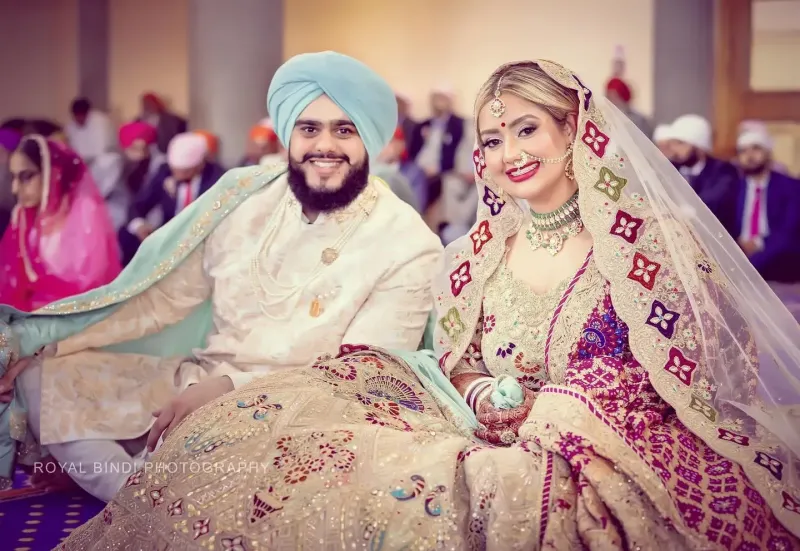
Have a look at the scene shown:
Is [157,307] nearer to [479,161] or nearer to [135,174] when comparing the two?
[479,161]

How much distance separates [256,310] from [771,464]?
1.56m

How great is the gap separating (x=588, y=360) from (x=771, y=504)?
1.51 ft

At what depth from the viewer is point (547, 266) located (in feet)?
7.95

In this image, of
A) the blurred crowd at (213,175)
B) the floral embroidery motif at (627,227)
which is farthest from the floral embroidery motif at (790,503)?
the blurred crowd at (213,175)

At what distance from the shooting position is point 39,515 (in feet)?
9.62

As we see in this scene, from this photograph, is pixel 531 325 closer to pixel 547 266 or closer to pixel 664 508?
pixel 547 266

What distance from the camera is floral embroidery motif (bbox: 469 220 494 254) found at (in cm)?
257

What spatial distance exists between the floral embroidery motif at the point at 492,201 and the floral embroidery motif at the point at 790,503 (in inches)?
37.4

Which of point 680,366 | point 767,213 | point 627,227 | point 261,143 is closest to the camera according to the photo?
point 680,366

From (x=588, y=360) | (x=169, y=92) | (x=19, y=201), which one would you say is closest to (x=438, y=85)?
(x=169, y=92)

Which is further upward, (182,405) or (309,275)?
(309,275)

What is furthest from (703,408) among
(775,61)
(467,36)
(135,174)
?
(467,36)

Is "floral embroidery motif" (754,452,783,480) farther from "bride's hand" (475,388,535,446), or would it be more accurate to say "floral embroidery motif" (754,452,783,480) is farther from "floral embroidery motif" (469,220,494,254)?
"floral embroidery motif" (469,220,494,254)

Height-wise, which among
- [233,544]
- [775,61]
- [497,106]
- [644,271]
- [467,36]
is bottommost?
[233,544]
